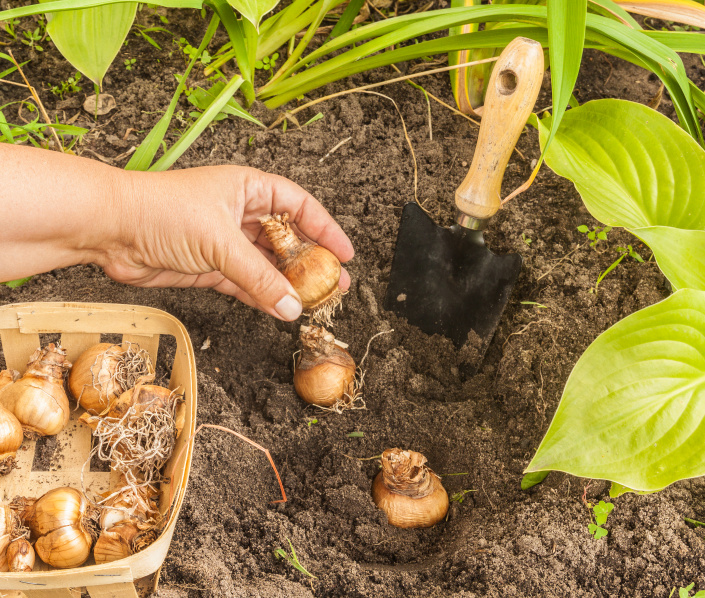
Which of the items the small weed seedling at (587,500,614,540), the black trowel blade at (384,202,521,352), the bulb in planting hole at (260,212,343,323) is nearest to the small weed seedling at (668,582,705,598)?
the small weed seedling at (587,500,614,540)

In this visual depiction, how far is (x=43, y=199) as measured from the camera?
1.07 metres

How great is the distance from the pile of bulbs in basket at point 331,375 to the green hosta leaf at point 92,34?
579mm

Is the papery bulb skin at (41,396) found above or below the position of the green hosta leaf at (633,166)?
below

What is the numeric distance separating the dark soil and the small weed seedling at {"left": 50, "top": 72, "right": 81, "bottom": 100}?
33mm

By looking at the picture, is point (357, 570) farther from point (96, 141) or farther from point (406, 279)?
point (96, 141)

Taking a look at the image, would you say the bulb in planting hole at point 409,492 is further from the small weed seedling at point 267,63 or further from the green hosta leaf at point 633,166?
the small weed seedling at point 267,63

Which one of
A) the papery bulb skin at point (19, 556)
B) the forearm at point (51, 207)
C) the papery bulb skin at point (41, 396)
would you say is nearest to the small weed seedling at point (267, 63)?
the forearm at point (51, 207)

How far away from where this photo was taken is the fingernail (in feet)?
3.89

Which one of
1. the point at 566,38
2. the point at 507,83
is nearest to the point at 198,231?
the point at 507,83

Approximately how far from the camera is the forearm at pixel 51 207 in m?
1.05

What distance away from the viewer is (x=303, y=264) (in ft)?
4.23

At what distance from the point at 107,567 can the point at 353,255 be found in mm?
947

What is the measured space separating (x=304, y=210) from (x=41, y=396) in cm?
74

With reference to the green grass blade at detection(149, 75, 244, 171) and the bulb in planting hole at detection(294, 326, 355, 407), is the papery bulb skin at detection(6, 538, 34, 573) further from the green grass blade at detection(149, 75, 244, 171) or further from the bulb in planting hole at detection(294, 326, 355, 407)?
the green grass blade at detection(149, 75, 244, 171)
